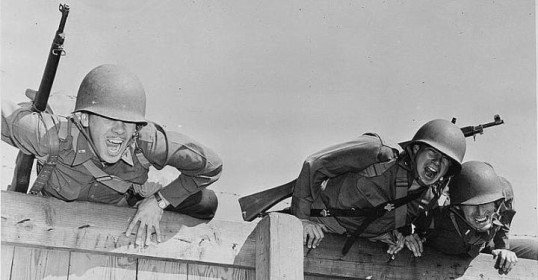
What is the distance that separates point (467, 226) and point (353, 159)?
109 centimetres

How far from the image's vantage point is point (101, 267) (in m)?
4.96

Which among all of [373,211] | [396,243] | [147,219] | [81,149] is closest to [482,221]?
[396,243]

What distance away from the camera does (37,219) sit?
4859mm

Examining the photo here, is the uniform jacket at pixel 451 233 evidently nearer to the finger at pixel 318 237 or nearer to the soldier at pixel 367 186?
the soldier at pixel 367 186

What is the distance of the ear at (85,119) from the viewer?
5.21m

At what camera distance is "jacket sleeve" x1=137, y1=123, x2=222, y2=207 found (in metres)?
5.20

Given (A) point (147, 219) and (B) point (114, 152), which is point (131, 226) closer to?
(A) point (147, 219)

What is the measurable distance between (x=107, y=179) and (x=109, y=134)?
0.35m

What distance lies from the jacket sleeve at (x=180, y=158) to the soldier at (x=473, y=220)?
67.5 inches

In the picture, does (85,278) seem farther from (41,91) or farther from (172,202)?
(41,91)

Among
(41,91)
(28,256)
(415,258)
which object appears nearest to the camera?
(28,256)

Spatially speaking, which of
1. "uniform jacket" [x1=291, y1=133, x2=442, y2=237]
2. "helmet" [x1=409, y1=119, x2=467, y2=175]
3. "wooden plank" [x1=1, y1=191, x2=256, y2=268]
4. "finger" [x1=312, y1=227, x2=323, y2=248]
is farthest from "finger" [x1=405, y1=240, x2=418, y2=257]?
"wooden plank" [x1=1, y1=191, x2=256, y2=268]

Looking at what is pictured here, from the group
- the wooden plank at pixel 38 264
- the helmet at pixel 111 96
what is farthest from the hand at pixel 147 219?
the helmet at pixel 111 96

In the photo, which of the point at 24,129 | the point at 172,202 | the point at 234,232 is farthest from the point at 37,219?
the point at 234,232
